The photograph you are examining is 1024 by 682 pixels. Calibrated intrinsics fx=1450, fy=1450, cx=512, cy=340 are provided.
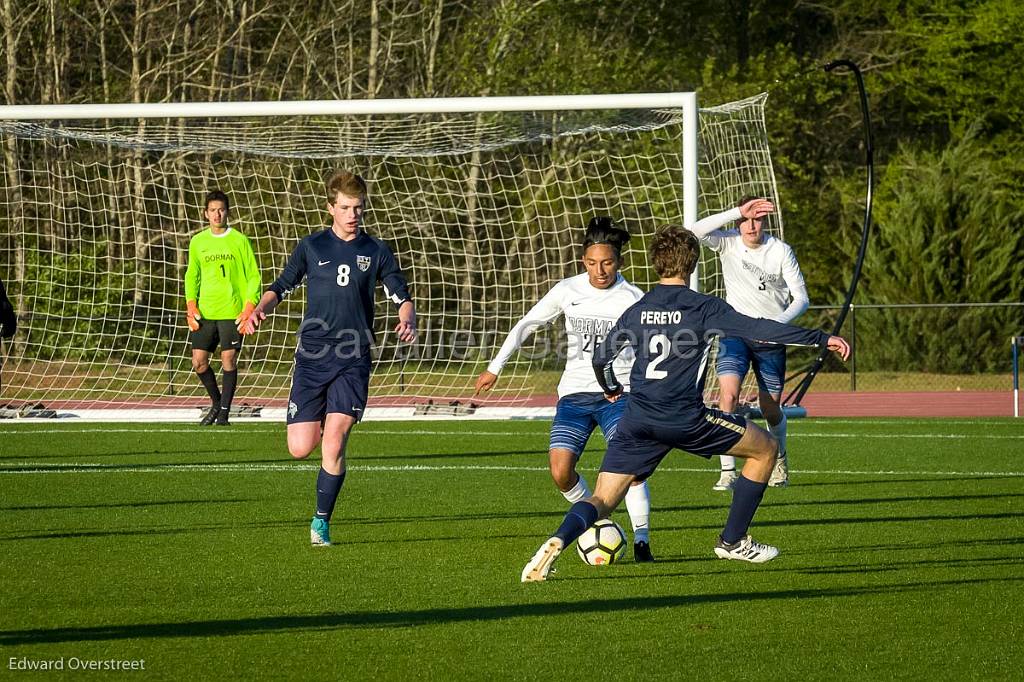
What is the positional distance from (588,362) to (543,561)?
1.68m

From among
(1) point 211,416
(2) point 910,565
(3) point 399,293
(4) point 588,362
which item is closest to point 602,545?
(4) point 588,362

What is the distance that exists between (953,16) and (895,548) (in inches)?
985

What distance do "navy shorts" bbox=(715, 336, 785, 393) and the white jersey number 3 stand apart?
350cm

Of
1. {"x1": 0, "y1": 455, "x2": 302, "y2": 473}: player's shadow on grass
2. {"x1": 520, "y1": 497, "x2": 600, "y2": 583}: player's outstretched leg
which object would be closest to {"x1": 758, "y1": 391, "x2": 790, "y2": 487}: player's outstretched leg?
{"x1": 520, "y1": 497, "x2": 600, "y2": 583}: player's outstretched leg

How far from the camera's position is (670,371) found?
680cm

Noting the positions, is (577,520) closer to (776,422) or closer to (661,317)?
(661,317)

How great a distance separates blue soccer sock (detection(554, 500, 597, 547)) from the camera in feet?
21.7

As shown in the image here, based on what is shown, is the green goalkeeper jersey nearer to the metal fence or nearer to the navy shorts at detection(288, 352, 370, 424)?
the navy shorts at detection(288, 352, 370, 424)

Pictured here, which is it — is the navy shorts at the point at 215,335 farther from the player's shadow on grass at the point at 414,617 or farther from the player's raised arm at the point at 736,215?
the player's shadow on grass at the point at 414,617

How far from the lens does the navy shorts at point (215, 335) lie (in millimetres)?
14930

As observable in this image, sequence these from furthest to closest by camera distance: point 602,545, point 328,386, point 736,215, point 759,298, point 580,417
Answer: point 759,298
point 736,215
point 328,386
point 580,417
point 602,545

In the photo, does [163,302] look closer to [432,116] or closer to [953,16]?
[432,116]

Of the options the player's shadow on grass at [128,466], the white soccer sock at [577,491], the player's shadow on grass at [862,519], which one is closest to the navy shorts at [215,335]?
the player's shadow on grass at [128,466]

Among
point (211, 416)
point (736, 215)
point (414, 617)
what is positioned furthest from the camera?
point (211, 416)
